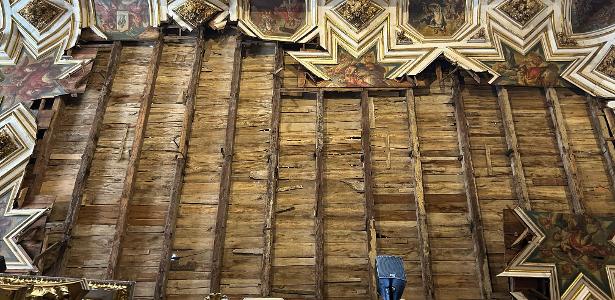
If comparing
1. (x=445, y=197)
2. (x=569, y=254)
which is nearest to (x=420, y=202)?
(x=445, y=197)

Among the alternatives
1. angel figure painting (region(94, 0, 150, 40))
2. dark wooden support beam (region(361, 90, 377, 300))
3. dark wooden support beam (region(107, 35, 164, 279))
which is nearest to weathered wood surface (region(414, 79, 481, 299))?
dark wooden support beam (region(361, 90, 377, 300))

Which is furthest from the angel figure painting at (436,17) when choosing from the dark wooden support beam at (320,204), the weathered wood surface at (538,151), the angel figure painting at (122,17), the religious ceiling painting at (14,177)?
the religious ceiling painting at (14,177)

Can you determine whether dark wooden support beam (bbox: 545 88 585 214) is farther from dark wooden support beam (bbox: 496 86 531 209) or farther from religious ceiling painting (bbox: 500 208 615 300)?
religious ceiling painting (bbox: 500 208 615 300)

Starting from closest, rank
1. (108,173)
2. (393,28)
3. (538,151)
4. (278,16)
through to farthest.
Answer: (108,173) → (538,151) → (393,28) → (278,16)

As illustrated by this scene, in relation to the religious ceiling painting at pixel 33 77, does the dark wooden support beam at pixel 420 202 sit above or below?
below

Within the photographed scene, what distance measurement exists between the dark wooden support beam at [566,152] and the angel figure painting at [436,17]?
148cm

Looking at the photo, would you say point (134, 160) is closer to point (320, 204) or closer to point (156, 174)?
point (156, 174)

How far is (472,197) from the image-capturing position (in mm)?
5551

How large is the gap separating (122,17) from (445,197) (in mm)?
4739

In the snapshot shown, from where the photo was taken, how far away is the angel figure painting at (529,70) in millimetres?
6285

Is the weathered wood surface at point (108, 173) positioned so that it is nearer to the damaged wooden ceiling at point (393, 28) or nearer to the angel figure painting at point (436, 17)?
the damaged wooden ceiling at point (393, 28)

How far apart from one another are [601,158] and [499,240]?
1.72m

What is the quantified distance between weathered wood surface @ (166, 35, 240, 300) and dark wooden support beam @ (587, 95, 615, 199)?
14.7 feet

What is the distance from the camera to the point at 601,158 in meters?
5.89
